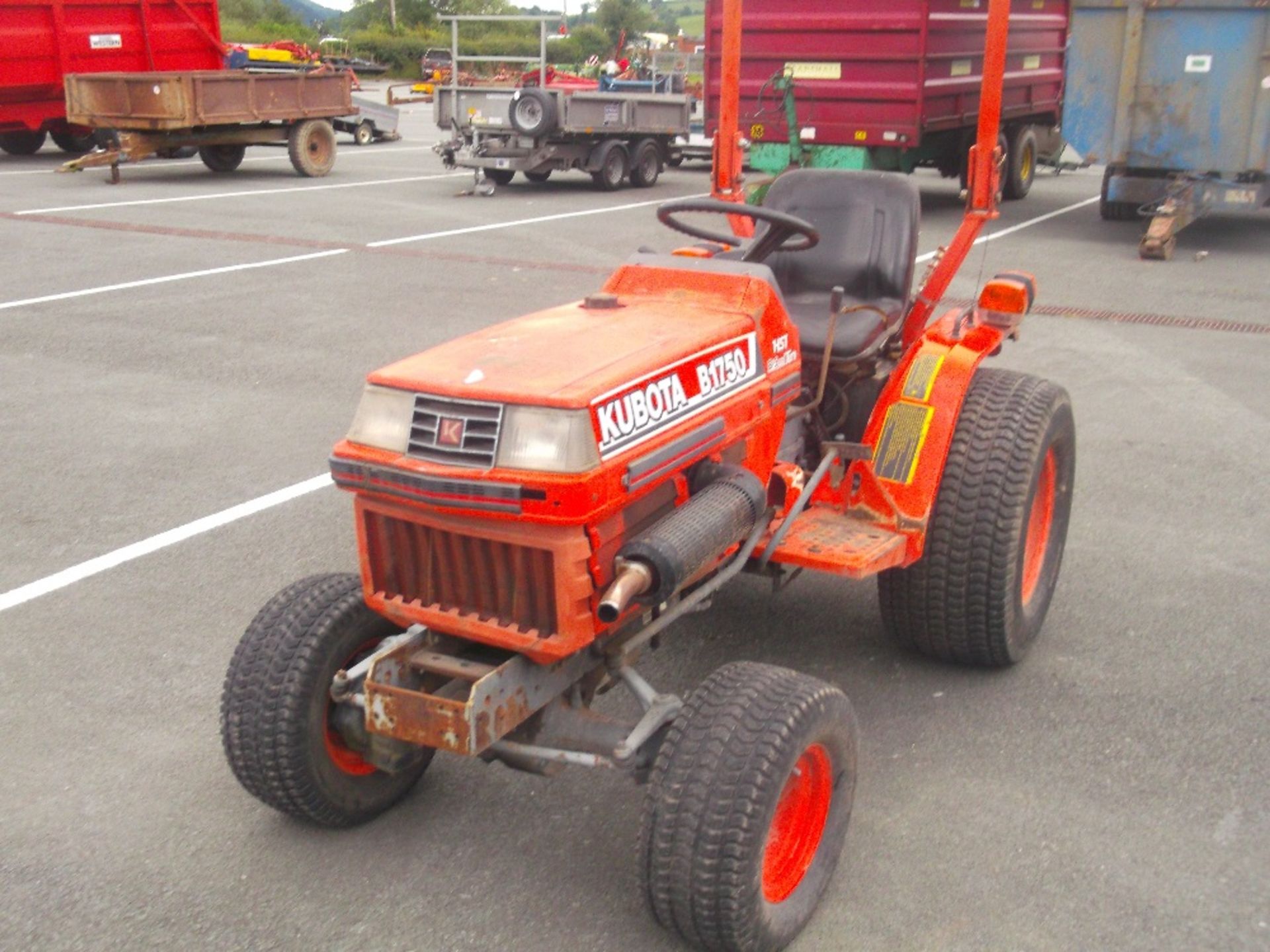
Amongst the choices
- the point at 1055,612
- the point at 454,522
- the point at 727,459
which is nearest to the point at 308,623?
the point at 454,522

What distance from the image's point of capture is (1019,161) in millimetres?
16000

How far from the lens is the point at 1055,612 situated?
4715 mm

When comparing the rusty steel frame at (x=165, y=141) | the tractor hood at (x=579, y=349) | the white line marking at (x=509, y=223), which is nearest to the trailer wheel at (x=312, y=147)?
the rusty steel frame at (x=165, y=141)

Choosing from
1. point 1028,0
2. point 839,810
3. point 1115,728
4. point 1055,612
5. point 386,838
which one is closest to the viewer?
point 839,810

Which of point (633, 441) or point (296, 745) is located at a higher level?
point (633, 441)

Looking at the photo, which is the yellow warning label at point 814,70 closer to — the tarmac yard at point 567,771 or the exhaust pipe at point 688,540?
the tarmac yard at point 567,771

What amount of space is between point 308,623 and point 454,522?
0.59 meters

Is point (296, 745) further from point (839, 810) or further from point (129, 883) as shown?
point (839, 810)

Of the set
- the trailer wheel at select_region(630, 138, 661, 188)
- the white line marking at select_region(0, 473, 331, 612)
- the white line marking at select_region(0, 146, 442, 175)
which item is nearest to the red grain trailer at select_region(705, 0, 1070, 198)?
the trailer wheel at select_region(630, 138, 661, 188)

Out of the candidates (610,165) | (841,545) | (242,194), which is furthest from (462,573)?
(610,165)

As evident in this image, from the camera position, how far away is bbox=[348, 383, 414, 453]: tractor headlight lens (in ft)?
9.64

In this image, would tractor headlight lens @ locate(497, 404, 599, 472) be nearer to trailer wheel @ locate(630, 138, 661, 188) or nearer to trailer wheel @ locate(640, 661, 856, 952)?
trailer wheel @ locate(640, 661, 856, 952)

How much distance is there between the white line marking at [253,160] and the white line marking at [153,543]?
13.1 meters

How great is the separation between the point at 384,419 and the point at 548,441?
42 centimetres
